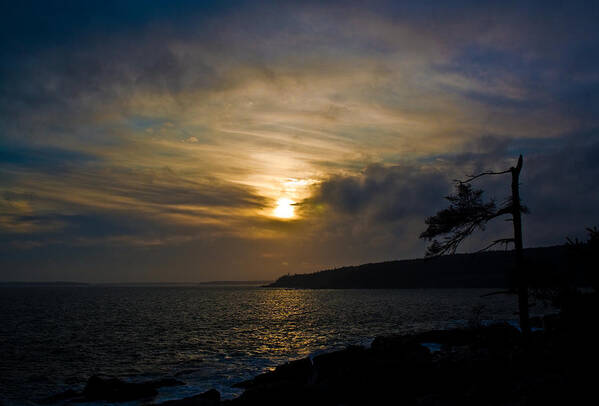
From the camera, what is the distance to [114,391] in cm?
2230

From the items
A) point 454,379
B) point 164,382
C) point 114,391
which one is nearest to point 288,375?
point 164,382

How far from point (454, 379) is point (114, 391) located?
1765cm

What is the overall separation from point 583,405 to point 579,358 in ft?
8.11

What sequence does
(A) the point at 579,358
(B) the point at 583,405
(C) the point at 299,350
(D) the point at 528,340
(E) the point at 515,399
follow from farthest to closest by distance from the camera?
(C) the point at 299,350 < (D) the point at 528,340 < (A) the point at 579,358 < (E) the point at 515,399 < (B) the point at 583,405

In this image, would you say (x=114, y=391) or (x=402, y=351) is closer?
(x=114, y=391)

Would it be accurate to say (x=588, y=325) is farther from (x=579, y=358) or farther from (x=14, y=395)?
(x=14, y=395)

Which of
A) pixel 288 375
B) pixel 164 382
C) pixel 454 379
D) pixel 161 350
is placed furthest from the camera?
pixel 161 350

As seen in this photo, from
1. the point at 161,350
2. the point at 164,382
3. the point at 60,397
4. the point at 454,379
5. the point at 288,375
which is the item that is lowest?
the point at 161,350

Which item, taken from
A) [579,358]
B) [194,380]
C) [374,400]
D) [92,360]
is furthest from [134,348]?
[579,358]

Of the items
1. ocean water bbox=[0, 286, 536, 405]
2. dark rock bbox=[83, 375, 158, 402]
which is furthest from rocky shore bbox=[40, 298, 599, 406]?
ocean water bbox=[0, 286, 536, 405]

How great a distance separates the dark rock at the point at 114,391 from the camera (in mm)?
22031

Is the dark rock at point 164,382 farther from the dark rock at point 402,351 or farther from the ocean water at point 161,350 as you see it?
the dark rock at point 402,351

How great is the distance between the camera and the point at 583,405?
9789 mm

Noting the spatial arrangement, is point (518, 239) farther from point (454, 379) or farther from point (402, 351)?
point (402, 351)
